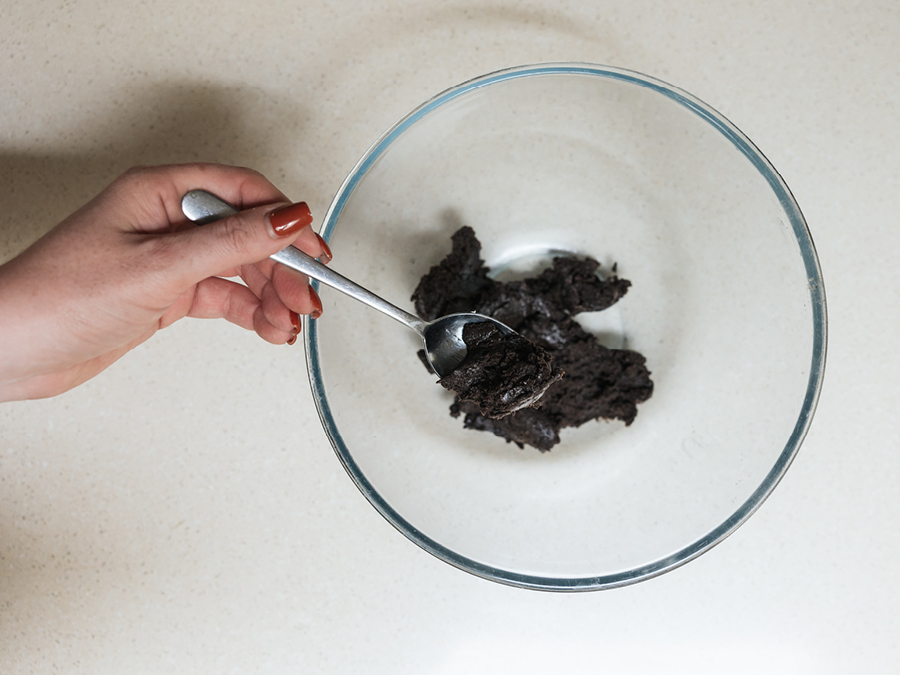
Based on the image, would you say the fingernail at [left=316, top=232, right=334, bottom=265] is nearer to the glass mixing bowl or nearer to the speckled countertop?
the glass mixing bowl

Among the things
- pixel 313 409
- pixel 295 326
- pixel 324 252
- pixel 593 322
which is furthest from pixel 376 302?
pixel 593 322

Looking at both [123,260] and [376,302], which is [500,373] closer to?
[376,302]

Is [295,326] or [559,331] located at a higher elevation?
[295,326]

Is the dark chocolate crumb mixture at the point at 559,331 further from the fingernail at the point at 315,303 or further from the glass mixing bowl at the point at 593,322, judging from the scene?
the fingernail at the point at 315,303

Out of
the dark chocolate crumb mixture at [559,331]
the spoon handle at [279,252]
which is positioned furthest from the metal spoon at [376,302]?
the dark chocolate crumb mixture at [559,331]

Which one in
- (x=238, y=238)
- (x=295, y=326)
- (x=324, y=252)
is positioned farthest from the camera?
(x=295, y=326)

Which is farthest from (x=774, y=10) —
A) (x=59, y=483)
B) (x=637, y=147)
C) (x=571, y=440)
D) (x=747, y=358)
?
(x=59, y=483)

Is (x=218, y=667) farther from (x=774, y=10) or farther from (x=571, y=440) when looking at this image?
(x=774, y=10)

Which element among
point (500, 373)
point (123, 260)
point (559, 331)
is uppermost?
point (123, 260)
